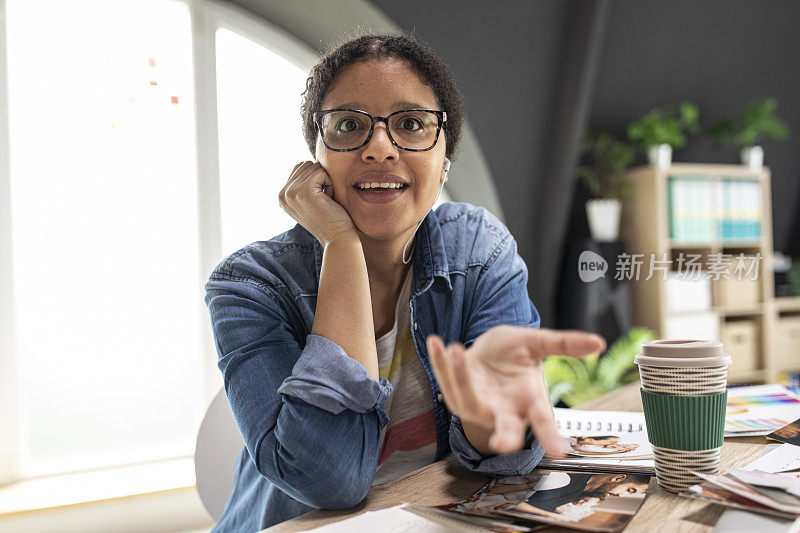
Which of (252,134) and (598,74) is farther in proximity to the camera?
(598,74)

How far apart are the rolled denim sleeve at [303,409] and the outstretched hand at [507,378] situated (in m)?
0.31

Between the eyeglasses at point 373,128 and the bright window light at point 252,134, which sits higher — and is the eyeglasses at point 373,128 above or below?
below

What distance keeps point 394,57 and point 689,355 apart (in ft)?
2.53

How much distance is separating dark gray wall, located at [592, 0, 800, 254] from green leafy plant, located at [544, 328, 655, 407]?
1.80 metres

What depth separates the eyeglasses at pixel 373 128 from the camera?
44.2 inches

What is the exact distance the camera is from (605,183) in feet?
14.8

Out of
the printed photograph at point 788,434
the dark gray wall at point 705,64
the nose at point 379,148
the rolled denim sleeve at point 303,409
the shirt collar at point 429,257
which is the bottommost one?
the printed photograph at point 788,434

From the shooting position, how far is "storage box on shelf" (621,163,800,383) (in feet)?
14.0

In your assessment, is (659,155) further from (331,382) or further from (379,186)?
(331,382)

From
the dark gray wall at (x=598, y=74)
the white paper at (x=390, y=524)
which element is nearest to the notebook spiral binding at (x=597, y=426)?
the white paper at (x=390, y=524)

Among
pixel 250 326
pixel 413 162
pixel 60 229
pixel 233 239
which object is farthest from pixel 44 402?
pixel 413 162

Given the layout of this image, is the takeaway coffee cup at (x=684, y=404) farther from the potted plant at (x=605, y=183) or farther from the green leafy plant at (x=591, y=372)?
the potted plant at (x=605, y=183)

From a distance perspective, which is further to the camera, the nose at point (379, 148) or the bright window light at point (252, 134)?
the bright window light at point (252, 134)

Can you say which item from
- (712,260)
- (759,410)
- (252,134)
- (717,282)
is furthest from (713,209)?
(759,410)
